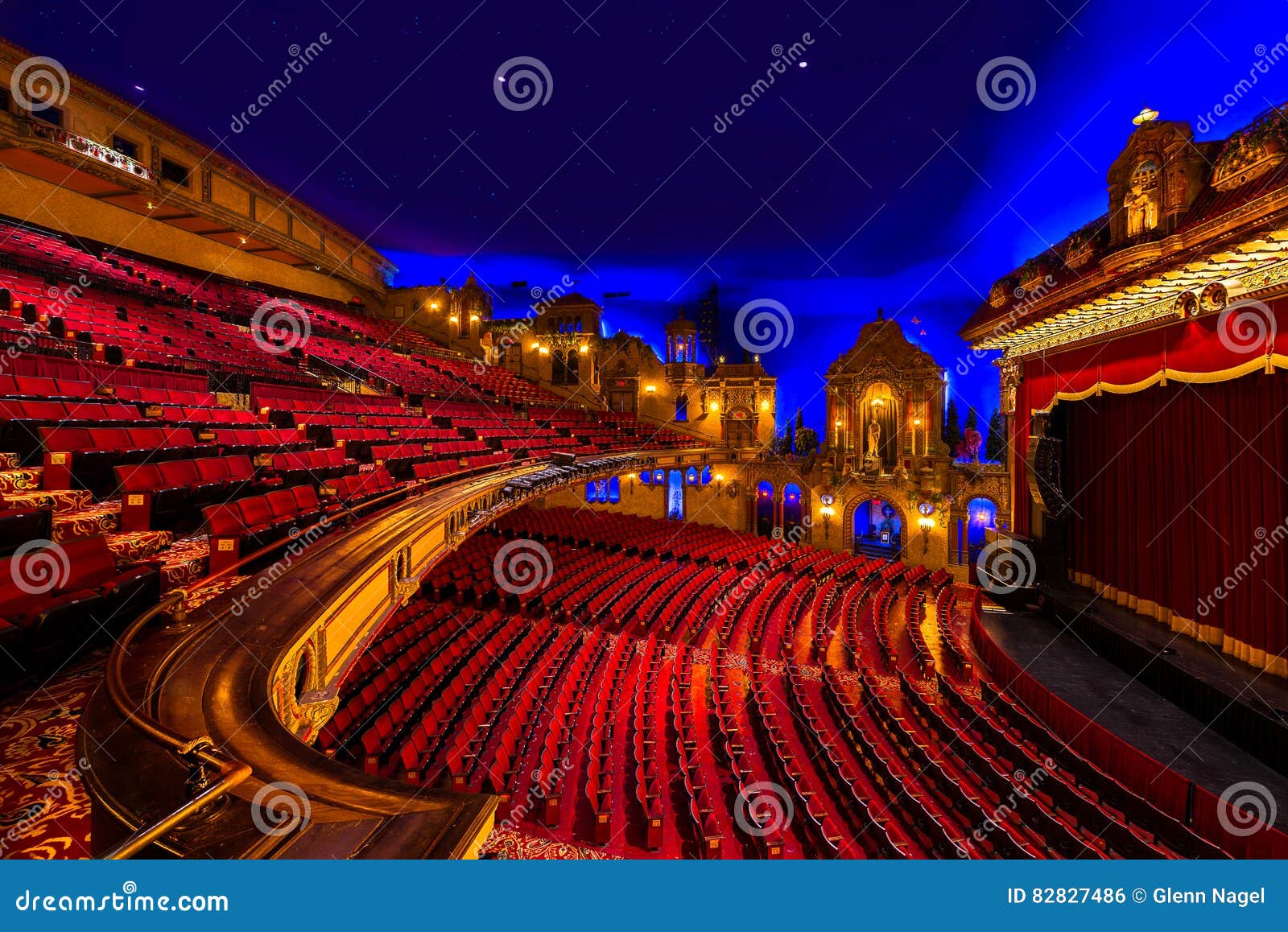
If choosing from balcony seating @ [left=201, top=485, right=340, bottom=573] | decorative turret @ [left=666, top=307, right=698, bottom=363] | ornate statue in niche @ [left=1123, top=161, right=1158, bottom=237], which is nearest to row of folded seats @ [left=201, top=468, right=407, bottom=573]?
balcony seating @ [left=201, top=485, right=340, bottom=573]

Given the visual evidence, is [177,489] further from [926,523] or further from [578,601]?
[926,523]

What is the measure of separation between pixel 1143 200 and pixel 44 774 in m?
6.36

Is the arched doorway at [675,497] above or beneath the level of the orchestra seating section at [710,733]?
above

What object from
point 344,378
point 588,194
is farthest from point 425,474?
point 588,194

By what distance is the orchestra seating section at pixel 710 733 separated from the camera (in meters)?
2.79

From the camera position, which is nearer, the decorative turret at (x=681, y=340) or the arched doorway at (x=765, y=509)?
the arched doorway at (x=765, y=509)

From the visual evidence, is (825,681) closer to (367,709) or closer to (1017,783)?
(1017,783)

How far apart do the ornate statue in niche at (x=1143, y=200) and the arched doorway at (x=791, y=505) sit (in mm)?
8742

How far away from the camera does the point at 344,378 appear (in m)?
8.18

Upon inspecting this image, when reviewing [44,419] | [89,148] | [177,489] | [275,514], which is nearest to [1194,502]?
[275,514]

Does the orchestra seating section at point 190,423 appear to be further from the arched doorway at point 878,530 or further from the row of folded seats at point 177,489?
the arched doorway at point 878,530

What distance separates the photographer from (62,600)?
1.62 metres

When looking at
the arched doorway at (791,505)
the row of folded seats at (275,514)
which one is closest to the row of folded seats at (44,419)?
the row of folded seats at (275,514)

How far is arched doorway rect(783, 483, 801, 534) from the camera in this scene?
497 inches
